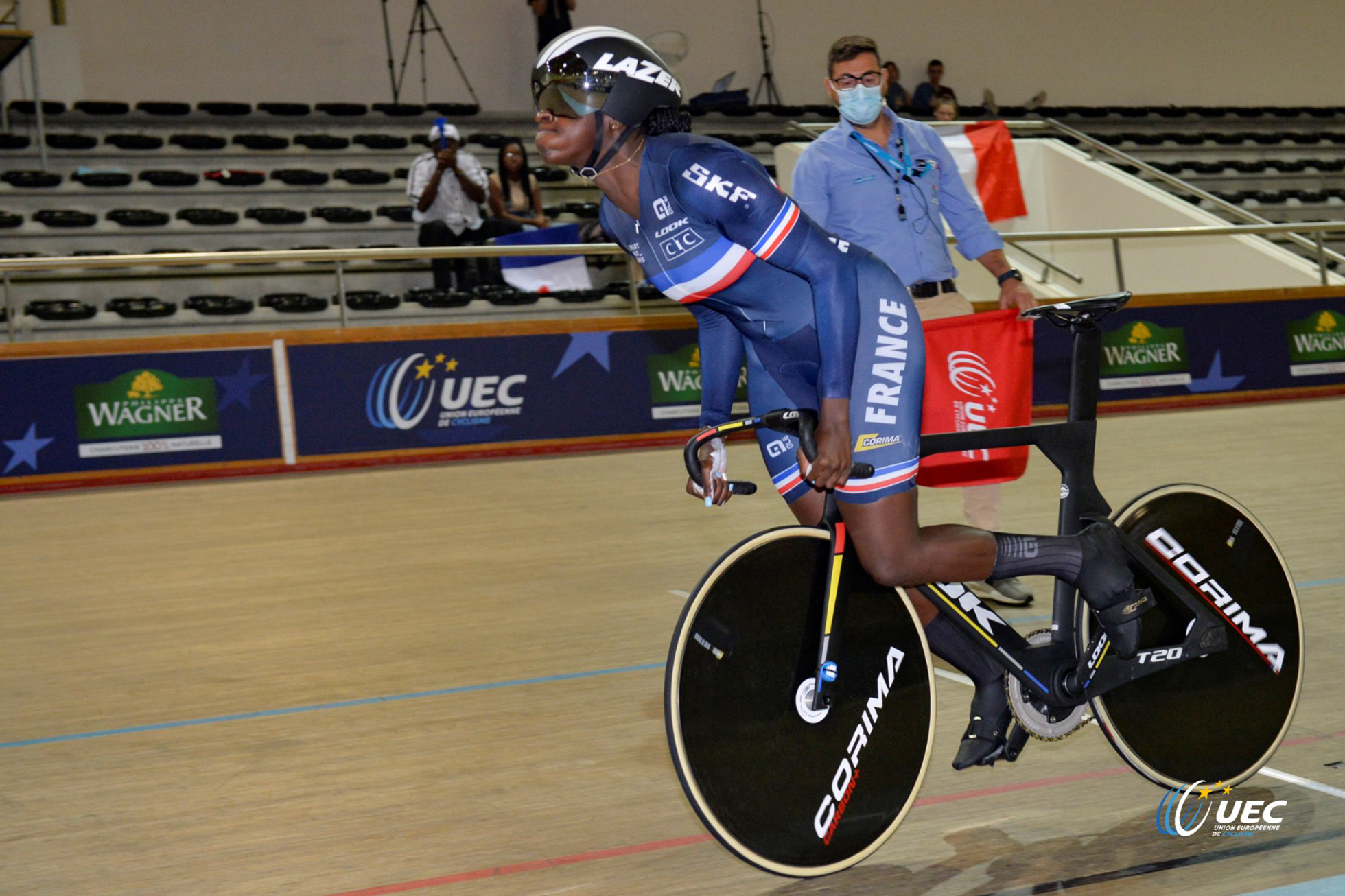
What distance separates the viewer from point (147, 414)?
7.79 meters

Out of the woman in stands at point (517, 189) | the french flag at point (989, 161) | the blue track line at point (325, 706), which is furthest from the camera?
the french flag at point (989, 161)

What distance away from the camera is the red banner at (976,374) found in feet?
11.9

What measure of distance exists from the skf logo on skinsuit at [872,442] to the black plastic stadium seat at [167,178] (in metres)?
10.9

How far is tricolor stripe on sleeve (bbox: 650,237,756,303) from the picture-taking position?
217cm

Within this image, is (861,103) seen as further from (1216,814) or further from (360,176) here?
(360,176)

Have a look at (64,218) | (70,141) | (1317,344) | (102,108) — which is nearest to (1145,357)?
(1317,344)

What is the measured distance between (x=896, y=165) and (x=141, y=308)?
7176 millimetres

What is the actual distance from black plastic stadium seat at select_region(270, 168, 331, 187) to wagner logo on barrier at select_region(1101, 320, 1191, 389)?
23.9ft

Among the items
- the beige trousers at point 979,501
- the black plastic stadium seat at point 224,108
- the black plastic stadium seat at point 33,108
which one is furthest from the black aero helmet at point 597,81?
the black plastic stadium seat at point 224,108

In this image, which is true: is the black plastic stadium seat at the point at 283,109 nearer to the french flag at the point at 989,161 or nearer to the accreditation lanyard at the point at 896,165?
the french flag at the point at 989,161

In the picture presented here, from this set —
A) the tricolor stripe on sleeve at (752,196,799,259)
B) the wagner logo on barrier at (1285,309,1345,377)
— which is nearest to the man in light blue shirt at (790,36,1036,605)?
the tricolor stripe on sleeve at (752,196,799,259)

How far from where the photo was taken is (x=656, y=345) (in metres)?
8.78

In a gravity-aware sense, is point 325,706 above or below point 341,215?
below

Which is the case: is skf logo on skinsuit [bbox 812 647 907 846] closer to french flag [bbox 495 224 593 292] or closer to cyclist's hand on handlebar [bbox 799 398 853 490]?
cyclist's hand on handlebar [bbox 799 398 853 490]
